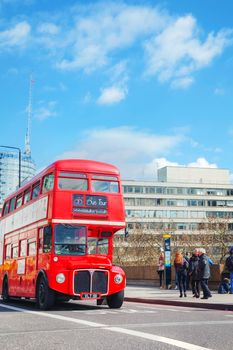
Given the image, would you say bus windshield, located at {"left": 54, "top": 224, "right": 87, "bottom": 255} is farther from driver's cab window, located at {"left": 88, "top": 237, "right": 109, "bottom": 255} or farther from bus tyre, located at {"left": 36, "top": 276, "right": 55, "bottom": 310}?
bus tyre, located at {"left": 36, "top": 276, "right": 55, "bottom": 310}

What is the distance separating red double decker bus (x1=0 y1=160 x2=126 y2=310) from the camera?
16.5m

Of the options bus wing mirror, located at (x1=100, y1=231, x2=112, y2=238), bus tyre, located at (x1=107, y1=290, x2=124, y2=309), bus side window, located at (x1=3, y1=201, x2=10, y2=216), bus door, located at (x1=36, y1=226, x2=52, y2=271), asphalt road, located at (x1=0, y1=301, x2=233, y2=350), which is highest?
bus side window, located at (x1=3, y1=201, x2=10, y2=216)

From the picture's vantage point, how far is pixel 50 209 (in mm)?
16719

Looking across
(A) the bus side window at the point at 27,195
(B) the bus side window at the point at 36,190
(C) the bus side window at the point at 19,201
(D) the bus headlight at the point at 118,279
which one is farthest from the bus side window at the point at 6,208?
(D) the bus headlight at the point at 118,279

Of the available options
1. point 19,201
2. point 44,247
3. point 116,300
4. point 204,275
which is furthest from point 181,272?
point 19,201

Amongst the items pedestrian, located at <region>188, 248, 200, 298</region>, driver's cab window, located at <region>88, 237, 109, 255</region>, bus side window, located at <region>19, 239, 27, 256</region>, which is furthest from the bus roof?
pedestrian, located at <region>188, 248, 200, 298</region>

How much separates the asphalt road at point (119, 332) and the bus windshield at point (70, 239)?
3.02m

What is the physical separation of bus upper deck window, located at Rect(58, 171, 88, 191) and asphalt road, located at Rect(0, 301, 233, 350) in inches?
173

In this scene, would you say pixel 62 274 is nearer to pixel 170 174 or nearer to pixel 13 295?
pixel 13 295

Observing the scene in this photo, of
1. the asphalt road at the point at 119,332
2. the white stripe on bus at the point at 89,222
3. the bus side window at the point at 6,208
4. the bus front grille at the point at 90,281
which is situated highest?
the bus side window at the point at 6,208

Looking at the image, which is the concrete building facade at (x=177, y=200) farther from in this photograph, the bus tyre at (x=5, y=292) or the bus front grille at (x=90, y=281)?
the bus front grille at (x=90, y=281)

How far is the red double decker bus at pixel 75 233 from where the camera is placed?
54.1 ft

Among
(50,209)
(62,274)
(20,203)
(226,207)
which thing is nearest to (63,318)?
(62,274)

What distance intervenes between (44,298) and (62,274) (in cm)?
99
